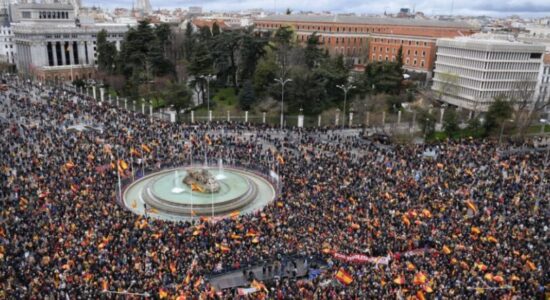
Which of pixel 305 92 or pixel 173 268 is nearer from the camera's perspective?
pixel 173 268

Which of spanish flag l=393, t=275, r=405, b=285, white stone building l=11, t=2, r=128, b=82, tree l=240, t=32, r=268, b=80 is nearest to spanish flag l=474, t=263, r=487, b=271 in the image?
spanish flag l=393, t=275, r=405, b=285

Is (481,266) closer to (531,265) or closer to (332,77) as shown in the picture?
(531,265)

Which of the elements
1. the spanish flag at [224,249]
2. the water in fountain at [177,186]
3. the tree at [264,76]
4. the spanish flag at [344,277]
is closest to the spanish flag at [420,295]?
the spanish flag at [344,277]

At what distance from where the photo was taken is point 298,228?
24.6m

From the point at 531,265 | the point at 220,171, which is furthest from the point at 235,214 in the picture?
the point at 531,265

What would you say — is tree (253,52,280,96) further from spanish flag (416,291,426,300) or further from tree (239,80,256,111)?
spanish flag (416,291,426,300)

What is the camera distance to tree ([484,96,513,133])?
48.0 metres

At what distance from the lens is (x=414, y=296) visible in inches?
744

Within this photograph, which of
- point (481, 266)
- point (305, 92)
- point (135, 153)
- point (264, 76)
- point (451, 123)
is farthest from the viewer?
point (264, 76)

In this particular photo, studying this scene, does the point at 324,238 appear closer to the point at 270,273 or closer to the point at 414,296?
the point at 270,273

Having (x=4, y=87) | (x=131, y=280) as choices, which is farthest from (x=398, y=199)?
(x=4, y=87)

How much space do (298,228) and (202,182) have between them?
30.4 ft

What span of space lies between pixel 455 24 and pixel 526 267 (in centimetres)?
9111

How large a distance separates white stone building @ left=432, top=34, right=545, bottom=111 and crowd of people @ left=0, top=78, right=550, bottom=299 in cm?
2584
